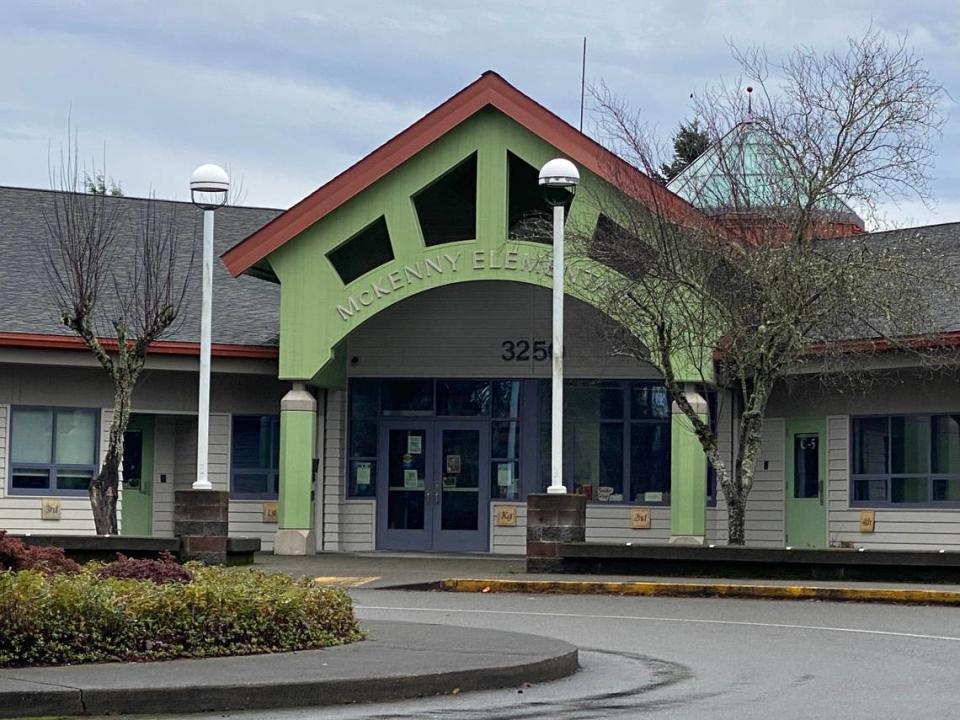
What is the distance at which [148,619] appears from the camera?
37.6 ft

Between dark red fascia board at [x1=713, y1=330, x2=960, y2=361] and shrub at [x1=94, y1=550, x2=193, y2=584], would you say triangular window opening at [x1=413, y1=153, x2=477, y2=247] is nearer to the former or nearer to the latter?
dark red fascia board at [x1=713, y1=330, x2=960, y2=361]

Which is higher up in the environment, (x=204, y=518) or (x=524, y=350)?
(x=524, y=350)

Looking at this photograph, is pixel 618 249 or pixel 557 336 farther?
pixel 618 249

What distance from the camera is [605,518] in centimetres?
2781

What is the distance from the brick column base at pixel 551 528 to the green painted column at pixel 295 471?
5320 mm

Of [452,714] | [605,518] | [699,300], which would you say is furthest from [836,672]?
[605,518]

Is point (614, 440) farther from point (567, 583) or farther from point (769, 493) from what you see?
point (567, 583)

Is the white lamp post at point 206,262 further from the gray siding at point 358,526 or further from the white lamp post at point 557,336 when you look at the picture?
the gray siding at point 358,526

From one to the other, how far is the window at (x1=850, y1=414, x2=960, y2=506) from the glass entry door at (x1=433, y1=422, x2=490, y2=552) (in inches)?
243

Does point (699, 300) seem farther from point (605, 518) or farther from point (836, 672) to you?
point (836, 672)

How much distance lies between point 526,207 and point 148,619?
16.0 meters

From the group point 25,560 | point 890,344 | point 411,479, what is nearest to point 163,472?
point 411,479

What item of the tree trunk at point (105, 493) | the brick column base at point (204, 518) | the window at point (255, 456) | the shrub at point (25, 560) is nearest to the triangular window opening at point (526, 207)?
the window at point (255, 456)

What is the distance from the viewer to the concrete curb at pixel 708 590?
18.5 meters
